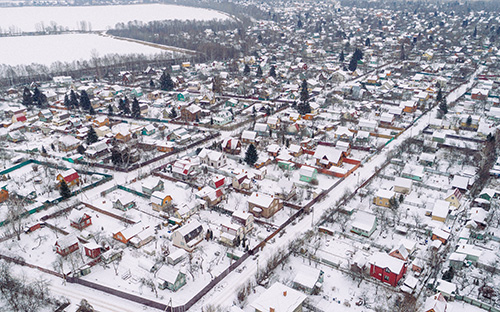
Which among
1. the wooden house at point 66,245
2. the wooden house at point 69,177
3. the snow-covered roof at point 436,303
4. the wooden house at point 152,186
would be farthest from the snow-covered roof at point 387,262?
the wooden house at point 69,177

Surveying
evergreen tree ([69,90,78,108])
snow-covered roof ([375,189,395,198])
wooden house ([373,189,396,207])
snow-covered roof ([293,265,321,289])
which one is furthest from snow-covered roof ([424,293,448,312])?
evergreen tree ([69,90,78,108])

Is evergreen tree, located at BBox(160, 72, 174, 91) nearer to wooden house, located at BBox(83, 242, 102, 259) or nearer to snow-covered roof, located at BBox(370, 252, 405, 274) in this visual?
wooden house, located at BBox(83, 242, 102, 259)

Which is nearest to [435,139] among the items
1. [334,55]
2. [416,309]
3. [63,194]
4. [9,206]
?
[416,309]

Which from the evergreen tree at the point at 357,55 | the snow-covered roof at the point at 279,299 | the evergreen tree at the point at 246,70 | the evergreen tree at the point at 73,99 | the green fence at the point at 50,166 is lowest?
the green fence at the point at 50,166

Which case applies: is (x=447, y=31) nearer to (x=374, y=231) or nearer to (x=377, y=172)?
(x=377, y=172)

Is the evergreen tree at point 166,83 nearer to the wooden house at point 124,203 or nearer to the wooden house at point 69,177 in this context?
the wooden house at point 69,177
